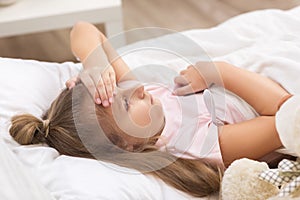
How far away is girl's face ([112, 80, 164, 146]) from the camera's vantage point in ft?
3.56

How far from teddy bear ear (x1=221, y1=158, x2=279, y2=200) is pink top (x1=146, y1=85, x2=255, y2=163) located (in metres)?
0.14

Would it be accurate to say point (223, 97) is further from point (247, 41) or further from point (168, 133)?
point (247, 41)

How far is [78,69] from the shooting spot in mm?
1421

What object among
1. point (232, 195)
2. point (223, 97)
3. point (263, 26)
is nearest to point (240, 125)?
point (223, 97)

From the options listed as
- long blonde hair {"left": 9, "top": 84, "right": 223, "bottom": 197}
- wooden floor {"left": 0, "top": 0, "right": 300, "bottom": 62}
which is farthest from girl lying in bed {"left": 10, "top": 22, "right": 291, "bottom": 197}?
wooden floor {"left": 0, "top": 0, "right": 300, "bottom": 62}

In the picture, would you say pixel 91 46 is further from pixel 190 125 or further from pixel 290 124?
pixel 290 124

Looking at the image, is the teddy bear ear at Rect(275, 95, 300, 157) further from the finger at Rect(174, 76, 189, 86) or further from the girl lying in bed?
the finger at Rect(174, 76, 189, 86)

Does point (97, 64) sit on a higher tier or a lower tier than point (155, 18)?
higher

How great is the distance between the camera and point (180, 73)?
132cm

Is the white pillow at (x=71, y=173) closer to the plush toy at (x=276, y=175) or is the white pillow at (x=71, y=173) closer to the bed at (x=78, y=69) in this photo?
the bed at (x=78, y=69)

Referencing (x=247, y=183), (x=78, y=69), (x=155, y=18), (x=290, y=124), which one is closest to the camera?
(x=290, y=124)

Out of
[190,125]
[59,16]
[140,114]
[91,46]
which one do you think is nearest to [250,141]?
[190,125]

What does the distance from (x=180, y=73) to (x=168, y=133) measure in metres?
0.23

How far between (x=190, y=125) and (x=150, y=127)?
3.8 inches
